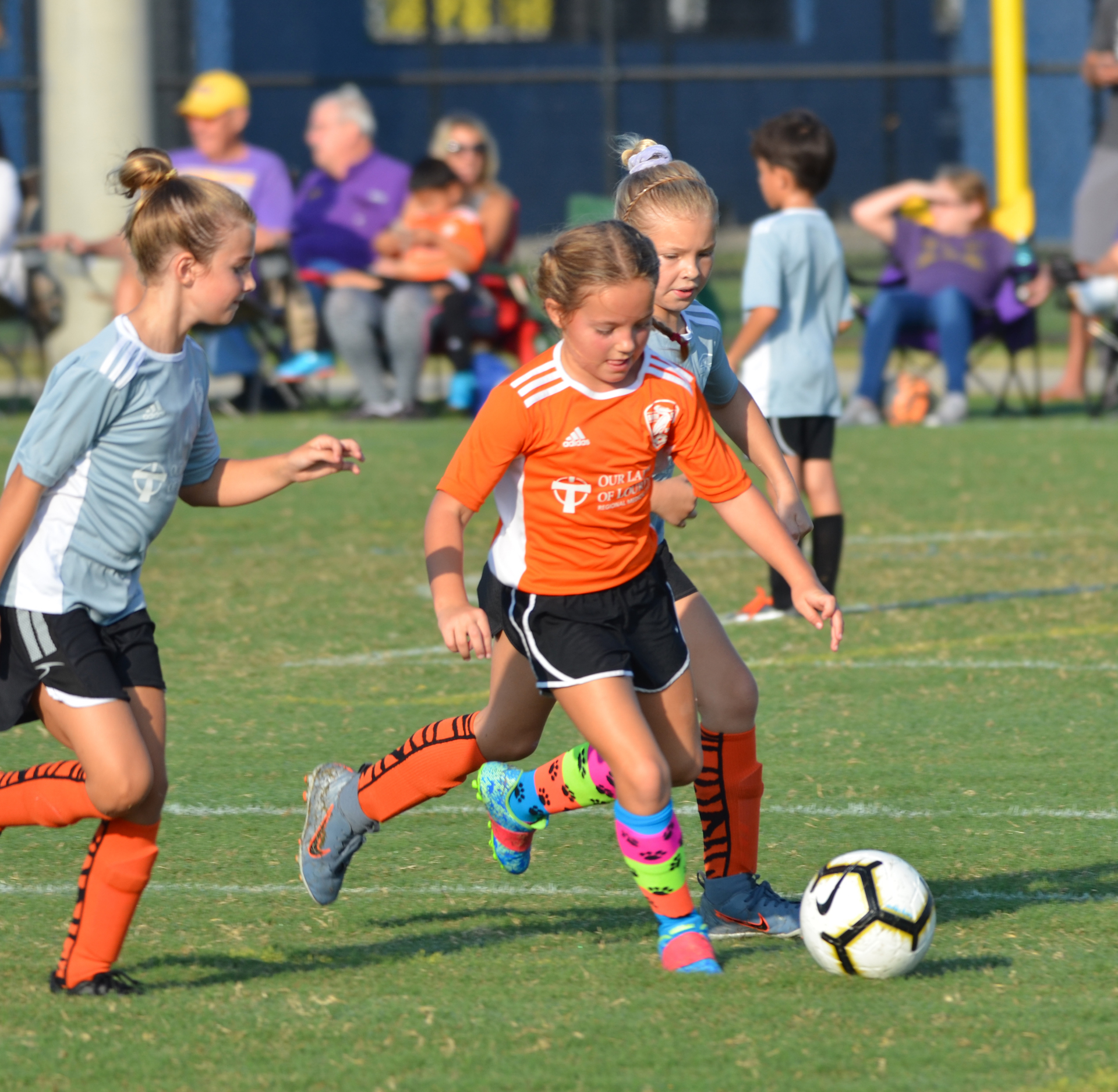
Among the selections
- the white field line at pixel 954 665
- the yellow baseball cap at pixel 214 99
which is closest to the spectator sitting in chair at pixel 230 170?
the yellow baseball cap at pixel 214 99

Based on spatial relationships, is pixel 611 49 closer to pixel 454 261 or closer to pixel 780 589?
pixel 454 261

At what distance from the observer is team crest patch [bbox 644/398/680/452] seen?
3.87m

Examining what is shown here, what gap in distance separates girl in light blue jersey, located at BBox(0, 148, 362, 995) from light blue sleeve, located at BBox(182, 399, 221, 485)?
13 centimetres

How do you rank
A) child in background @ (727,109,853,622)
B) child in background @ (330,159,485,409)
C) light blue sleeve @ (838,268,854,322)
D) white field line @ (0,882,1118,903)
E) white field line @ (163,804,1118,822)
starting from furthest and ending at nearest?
child in background @ (330,159,485,409) < light blue sleeve @ (838,268,854,322) < child in background @ (727,109,853,622) < white field line @ (163,804,1118,822) < white field line @ (0,882,1118,903)

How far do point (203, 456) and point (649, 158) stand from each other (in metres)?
1.24

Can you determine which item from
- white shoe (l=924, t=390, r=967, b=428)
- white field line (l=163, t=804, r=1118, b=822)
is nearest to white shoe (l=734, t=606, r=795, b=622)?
white field line (l=163, t=804, r=1118, b=822)

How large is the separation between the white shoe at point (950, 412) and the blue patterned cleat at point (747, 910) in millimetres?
9493

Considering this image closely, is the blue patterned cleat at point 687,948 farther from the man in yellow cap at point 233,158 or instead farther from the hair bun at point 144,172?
the man in yellow cap at point 233,158

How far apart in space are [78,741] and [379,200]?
10470mm

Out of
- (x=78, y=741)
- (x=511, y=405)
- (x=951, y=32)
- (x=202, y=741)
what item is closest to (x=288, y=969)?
(x=78, y=741)

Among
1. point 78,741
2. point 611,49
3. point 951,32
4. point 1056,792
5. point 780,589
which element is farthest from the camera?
point 951,32

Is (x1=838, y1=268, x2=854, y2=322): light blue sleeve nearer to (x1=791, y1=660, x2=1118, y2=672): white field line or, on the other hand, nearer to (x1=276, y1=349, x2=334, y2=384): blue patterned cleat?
(x1=791, y1=660, x2=1118, y2=672): white field line

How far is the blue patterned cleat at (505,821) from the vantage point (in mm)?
4367

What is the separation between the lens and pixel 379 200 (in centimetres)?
1373
